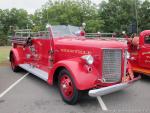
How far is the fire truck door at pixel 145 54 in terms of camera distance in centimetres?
863

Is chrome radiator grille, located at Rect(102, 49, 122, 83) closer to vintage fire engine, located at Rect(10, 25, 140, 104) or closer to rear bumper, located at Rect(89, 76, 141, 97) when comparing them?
vintage fire engine, located at Rect(10, 25, 140, 104)

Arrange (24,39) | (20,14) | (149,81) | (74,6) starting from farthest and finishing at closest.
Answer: (20,14) < (74,6) < (24,39) < (149,81)

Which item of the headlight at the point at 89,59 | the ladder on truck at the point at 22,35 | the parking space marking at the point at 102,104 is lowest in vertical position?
the parking space marking at the point at 102,104

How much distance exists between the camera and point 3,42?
131ft

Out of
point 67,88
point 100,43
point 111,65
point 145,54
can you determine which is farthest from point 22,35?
point 111,65

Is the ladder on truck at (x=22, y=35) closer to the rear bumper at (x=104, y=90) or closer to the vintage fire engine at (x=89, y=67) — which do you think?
the vintage fire engine at (x=89, y=67)

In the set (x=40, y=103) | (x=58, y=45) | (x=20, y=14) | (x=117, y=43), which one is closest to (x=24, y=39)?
(x=58, y=45)

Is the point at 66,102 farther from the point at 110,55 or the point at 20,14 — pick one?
the point at 20,14

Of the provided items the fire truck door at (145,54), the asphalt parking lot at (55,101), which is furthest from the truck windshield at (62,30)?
the fire truck door at (145,54)

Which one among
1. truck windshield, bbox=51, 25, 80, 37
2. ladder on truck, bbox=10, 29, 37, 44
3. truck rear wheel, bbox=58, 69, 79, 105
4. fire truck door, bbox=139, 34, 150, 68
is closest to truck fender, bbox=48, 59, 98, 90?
truck rear wheel, bbox=58, 69, 79, 105

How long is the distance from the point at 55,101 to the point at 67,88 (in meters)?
0.52

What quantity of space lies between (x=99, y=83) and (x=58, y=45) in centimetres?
198

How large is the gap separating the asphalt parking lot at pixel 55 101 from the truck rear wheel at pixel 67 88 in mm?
152

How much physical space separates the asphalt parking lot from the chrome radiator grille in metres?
0.66
